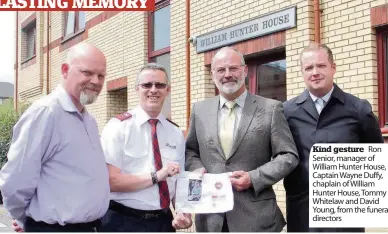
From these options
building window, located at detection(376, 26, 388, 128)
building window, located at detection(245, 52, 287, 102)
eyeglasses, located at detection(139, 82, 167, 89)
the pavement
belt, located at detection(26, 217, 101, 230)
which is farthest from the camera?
the pavement

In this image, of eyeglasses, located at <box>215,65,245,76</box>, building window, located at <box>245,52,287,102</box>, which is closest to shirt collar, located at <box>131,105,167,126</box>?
eyeglasses, located at <box>215,65,245,76</box>

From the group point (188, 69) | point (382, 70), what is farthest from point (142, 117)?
point (188, 69)

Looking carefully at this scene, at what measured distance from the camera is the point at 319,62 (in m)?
3.69

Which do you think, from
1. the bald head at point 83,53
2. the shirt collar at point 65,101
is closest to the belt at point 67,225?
the shirt collar at point 65,101

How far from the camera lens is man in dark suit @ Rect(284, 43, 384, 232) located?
12.1 ft

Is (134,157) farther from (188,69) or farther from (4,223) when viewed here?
(4,223)

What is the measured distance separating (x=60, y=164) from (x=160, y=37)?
Result: 7736 mm

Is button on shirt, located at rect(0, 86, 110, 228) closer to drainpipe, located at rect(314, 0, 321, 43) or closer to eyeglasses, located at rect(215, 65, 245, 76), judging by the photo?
eyeglasses, located at rect(215, 65, 245, 76)

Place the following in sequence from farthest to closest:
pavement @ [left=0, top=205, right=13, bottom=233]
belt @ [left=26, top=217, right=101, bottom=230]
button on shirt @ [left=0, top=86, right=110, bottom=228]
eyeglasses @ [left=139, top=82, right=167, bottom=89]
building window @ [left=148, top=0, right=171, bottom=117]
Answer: building window @ [left=148, top=0, right=171, bottom=117], pavement @ [left=0, top=205, right=13, bottom=233], eyeglasses @ [left=139, top=82, right=167, bottom=89], belt @ [left=26, top=217, right=101, bottom=230], button on shirt @ [left=0, top=86, right=110, bottom=228]

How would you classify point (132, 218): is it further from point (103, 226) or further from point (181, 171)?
point (181, 171)

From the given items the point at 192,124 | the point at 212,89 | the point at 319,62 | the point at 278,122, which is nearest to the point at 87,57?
the point at 192,124

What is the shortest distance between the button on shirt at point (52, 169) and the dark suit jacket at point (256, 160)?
82cm

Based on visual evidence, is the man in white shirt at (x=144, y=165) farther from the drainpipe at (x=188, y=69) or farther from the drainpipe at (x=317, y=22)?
the drainpipe at (x=188, y=69)

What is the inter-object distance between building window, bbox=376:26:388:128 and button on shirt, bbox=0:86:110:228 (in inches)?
162
